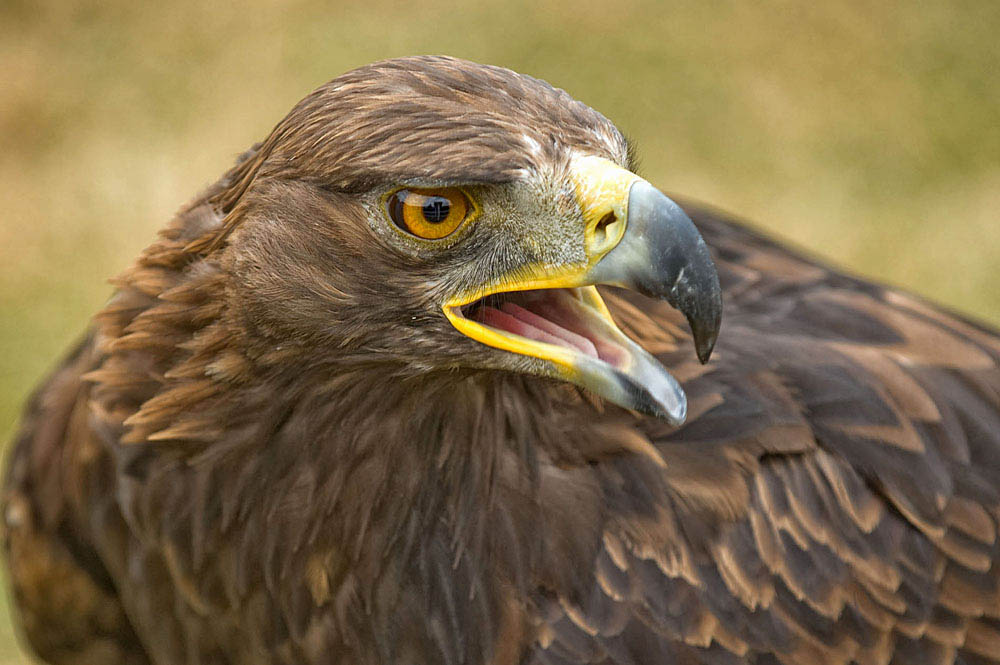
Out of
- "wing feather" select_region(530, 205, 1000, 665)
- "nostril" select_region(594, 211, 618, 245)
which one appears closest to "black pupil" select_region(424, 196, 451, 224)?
"nostril" select_region(594, 211, 618, 245)

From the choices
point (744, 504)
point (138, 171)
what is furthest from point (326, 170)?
point (138, 171)

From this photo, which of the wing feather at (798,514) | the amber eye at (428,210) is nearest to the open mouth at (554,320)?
the amber eye at (428,210)

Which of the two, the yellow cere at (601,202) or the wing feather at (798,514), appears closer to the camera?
the yellow cere at (601,202)

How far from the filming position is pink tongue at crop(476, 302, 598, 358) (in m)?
2.10

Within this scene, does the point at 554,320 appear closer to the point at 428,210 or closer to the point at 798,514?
the point at 428,210

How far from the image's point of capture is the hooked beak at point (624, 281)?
199 cm

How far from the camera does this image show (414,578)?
8.20 feet

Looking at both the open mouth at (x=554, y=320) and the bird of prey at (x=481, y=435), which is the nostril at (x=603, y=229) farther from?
the open mouth at (x=554, y=320)

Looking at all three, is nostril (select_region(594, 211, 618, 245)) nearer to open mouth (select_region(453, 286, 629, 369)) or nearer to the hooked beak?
the hooked beak

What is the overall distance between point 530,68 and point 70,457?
4786 mm

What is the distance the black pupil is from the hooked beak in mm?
138

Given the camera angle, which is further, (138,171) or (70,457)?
(138,171)

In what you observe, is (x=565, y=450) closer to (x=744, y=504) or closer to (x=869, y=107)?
(x=744, y=504)

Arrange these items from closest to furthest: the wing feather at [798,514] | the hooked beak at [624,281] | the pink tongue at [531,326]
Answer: the hooked beak at [624,281], the pink tongue at [531,326], the wing feather at [798,514]
